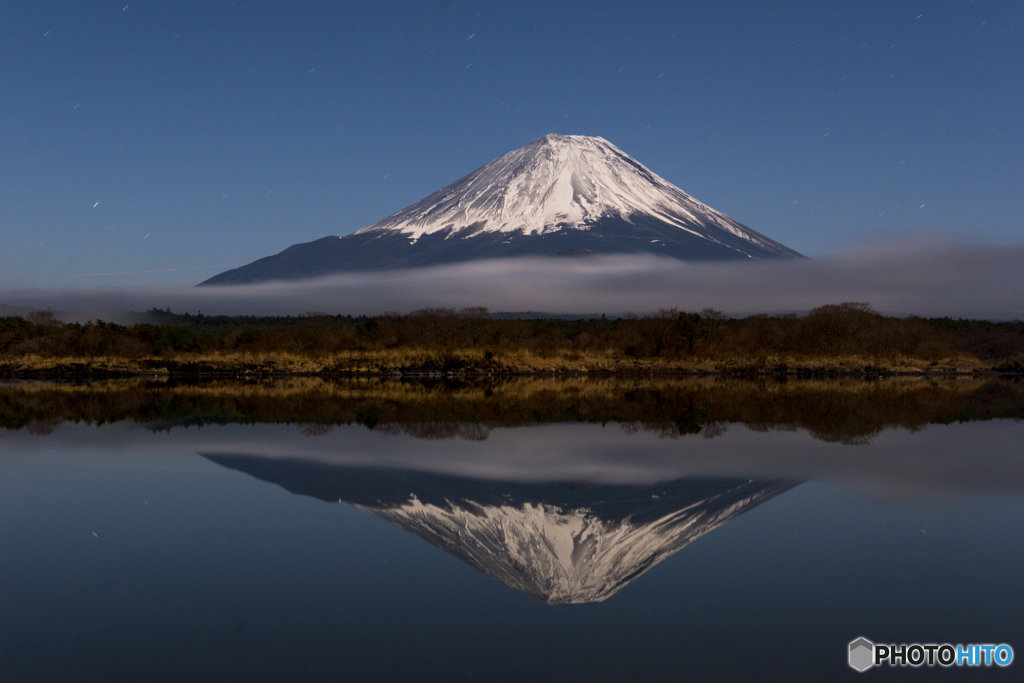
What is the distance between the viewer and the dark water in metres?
3.65

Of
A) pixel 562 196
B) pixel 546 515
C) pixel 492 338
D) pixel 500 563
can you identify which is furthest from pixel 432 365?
pixel 562 196

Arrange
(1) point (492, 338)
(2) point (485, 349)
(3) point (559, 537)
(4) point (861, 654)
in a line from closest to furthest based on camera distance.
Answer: (4) point (861, 654)
(3) point (559, 537)
(2) point (485, 349)
(1) point (492, 338)

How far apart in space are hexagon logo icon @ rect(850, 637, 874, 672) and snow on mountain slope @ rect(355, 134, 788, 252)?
130 meters

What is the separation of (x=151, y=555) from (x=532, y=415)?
10.5m

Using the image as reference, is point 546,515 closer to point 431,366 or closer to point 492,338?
point 431,366

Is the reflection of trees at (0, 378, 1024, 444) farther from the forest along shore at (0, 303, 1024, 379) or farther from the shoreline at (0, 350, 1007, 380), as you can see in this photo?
the forest along shore at (0, 303, 1024, 379)

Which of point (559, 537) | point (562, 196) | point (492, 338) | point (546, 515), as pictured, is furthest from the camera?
point (562, 196)

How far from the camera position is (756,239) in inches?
5605

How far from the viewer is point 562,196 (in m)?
142

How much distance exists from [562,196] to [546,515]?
5471 inches

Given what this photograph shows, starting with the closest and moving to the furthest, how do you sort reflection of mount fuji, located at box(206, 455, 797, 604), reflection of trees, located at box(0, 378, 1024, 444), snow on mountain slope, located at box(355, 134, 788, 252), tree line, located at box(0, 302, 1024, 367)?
reflection of mount fuji, located at box(206, 455, 797, 604) → reflection of trees, located at box(0, 378, 1024, 444) → tree line, located at box(0, 302, 1024, 367) → snow on mountain slope, located at box(355, 134, 788, 252)

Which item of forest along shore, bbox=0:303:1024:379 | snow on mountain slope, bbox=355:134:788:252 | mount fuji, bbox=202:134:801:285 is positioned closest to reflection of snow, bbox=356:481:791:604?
forest along shore, bbox=0:303:1024:379

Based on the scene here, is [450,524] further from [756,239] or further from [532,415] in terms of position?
[756,239]

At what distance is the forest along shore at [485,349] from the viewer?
3450 centimetres
